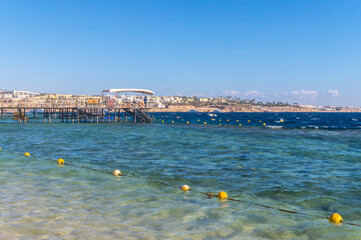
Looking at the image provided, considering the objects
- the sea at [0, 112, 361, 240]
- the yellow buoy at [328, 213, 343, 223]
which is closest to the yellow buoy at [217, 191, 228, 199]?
the sea at [0, 112, 361, 240]

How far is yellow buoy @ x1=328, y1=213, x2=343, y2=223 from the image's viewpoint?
8.39m

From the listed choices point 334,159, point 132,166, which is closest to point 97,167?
point 132,166

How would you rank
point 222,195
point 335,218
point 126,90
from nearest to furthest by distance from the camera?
point 335,218
point 222,195
point 126,90

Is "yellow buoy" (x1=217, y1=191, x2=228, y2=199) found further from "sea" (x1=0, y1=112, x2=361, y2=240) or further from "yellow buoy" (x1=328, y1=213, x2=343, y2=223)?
"yellow buoy" (x1=328, y1=213, x2=343, y2=223)

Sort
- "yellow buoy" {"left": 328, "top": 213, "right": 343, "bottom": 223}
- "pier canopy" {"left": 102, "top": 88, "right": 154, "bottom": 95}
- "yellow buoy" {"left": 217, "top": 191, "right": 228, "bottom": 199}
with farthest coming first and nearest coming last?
"pier canopy" {"left": 102, "top": 88, "right": 154, "bottom": 95} < "yellow buoy" {"left": 217, "top": 191, "right": 228, "bottom": 199} < "yellow buoy" {"left": 328, "top": 213, "right": 343, "bottom": 223}

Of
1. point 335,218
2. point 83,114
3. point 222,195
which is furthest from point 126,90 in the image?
point 335,218

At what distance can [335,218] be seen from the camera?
8438 mm

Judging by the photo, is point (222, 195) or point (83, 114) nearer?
point (222, 195)

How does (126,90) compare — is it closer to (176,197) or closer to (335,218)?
(176,197)

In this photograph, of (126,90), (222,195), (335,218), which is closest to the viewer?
(335,218)

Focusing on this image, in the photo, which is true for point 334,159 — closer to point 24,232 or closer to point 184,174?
point 184,174

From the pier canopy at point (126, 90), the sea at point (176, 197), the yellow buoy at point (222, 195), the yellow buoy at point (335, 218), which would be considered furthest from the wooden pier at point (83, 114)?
the yellow buoy at point (335, 218)

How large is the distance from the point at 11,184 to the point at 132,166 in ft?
18.2

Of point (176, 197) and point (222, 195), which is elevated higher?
point (222, 195)
